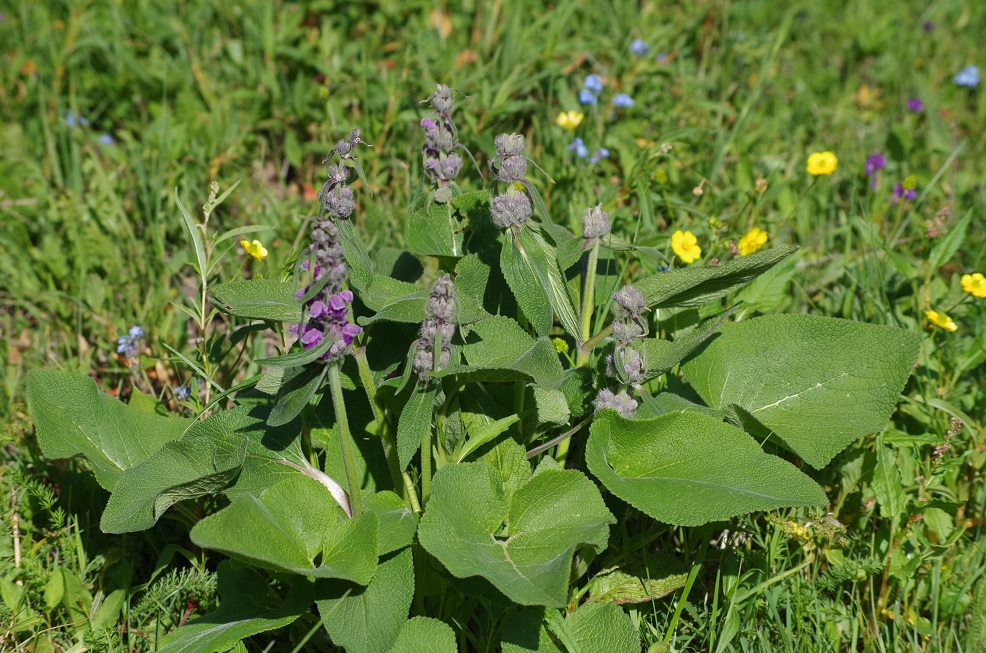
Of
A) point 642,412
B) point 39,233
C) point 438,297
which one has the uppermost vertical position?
point 438,297

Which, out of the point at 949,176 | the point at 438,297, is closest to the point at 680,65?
the point at 949,176

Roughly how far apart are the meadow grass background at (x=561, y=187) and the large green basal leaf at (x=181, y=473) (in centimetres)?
37

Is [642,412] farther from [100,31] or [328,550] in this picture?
[100,31]

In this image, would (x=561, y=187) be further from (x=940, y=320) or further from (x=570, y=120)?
(x=940, y=320)

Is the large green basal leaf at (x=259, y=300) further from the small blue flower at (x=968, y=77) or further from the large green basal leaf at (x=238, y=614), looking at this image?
the small blue flower at (x=968, y=77)

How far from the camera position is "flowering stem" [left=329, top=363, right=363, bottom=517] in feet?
7.11

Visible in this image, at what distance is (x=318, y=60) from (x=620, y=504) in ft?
10.1

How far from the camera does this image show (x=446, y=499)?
2.21 meters

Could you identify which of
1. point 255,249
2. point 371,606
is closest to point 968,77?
point 255,249

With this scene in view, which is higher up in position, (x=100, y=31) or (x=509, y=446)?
(x=100, y=31)

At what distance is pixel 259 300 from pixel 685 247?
156 centimetres

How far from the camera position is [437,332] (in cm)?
212

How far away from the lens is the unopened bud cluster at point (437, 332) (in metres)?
2.09

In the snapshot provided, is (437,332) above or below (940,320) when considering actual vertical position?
above
